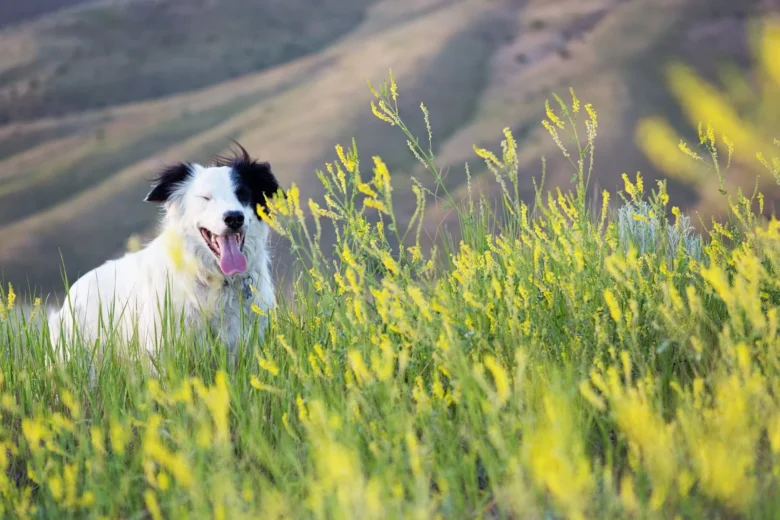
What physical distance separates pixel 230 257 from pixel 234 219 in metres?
0.24

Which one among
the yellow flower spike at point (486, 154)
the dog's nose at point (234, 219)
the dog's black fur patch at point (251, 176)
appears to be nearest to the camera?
the yellow flower spike at point (486, 154)

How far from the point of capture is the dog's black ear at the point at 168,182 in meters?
5.32

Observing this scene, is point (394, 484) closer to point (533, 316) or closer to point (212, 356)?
point (533, 316)

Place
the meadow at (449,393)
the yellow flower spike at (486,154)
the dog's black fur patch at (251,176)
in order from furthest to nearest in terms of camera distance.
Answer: the dog's black fur patch at (251,176) < the yellow flower spike at (486,154) < the meadow at (449,393)

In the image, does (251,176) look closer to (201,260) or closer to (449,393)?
(201,260)

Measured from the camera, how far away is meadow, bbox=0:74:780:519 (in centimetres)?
222

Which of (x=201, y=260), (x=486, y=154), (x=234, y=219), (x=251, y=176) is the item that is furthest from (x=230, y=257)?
(x=486, y=154)

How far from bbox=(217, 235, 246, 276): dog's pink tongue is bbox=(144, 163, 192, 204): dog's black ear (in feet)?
2.36

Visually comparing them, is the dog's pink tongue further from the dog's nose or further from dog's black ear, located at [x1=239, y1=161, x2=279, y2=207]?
dog's black ear, located at [x1=239, y1=161, x2=279, y2=207]

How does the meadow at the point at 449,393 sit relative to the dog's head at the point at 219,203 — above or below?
below

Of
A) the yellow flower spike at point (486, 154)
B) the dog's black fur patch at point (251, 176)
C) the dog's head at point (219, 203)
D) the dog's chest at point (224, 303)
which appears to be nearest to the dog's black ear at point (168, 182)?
the dog's head at point (219, 203)

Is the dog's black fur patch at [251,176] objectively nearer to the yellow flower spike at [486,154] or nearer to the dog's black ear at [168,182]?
the dog's black ear at [168,182]

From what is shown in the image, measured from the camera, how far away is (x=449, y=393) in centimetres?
276

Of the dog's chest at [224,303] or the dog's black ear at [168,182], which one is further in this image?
the dog's black ear at [168,182]
